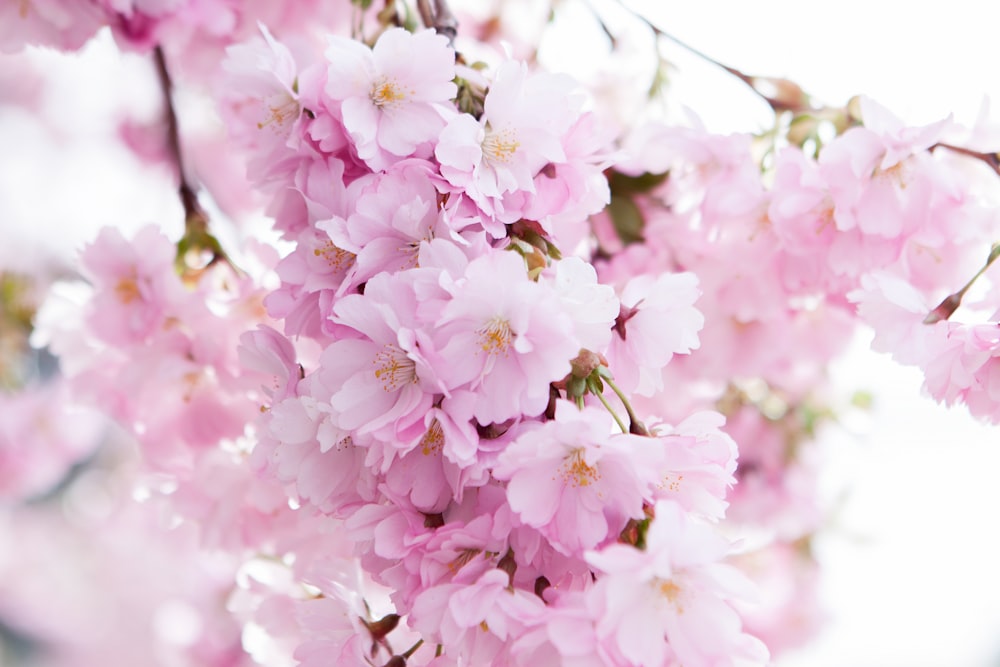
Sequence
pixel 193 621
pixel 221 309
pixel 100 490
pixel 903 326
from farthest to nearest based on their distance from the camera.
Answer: pixel 100 490 < pixel 193 621 < pixel 221 309 < pixel 903 326

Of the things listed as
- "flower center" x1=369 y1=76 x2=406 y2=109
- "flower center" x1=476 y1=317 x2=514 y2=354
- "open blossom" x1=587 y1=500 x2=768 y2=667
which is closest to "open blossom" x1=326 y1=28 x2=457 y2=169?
"flower center" x1=369 y1=76 x2=406 y2=109

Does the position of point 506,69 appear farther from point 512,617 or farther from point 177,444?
point 177,444

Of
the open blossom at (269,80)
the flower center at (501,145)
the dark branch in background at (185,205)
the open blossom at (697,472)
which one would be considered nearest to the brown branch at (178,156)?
the dark branch in background at (185,205)

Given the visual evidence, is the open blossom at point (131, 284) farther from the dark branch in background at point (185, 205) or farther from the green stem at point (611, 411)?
the green stem at point (611, 411)

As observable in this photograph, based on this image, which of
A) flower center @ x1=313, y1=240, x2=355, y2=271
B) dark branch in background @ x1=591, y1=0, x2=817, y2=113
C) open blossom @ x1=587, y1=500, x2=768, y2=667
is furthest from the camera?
dark branch in background @ x1=591, y1=0, x2=817, y2=113

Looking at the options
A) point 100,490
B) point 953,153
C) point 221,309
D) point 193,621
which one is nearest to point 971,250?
point 953,153

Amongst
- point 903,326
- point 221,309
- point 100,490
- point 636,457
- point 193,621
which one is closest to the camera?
point 636,457

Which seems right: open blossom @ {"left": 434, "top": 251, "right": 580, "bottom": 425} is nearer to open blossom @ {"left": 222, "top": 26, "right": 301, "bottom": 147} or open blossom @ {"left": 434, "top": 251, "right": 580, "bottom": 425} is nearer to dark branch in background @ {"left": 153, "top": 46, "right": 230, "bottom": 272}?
open blossom @ {"left": 222, "top": 26, "right": 301, "bottom": 147}
